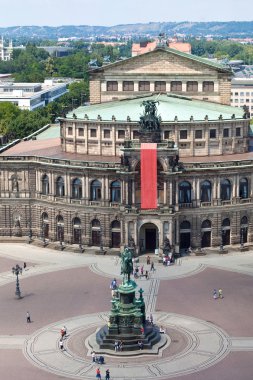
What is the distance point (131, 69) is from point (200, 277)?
1895 inches

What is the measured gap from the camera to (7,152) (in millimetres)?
137875

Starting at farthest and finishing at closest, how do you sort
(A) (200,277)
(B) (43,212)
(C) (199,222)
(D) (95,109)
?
(D) (95,109), (B) (43,212), (C) (199,222), (A) (200,277)

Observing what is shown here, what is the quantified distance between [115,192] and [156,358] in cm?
4565

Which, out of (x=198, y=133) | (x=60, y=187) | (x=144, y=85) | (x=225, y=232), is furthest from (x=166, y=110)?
(x=225, y=232)

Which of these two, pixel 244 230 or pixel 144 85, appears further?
pixel 144 85

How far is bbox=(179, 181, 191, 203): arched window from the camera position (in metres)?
120

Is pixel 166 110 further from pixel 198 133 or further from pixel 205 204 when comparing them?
pixel 205 204

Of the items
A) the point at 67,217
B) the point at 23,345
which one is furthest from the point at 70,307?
the point at 67,217

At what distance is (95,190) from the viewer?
12244 cm

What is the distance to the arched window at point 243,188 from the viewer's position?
123125 millimetres

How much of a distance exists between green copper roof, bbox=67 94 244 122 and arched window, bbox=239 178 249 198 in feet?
40.8

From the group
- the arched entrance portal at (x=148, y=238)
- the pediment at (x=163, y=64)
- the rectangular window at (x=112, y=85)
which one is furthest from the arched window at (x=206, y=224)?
the rectangular window at (x=112, y=85)

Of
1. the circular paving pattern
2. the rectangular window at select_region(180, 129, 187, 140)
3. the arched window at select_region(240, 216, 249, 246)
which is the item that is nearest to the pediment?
the rectangular window at select_region(180, 129, 187, 140)

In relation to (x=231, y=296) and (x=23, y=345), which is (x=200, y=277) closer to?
(x=231, y=296)
